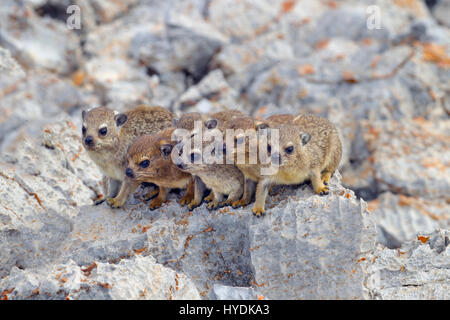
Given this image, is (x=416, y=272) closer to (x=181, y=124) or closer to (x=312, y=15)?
(x=181, y=124)

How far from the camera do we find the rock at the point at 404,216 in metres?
14.0

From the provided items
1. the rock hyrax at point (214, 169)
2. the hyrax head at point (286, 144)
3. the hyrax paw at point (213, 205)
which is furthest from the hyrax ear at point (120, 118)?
the hyrax head at point (286, 144)

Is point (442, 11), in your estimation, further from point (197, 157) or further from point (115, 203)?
point (115, 203)

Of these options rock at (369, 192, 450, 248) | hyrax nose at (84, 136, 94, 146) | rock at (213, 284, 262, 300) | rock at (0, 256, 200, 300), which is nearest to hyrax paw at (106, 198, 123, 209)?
hyrax nose at (84, 136, 94, 146)

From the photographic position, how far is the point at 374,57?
18828 mm

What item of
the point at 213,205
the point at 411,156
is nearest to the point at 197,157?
the point at 213,205

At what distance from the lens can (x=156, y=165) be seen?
8.81 meters

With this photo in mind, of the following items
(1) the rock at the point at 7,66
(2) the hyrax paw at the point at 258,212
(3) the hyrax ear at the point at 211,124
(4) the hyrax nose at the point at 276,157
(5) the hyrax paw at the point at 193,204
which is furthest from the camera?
(1) the rock at the point at 7,66

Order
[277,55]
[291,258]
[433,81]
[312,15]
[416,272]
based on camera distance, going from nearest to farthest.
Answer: [291,258], [416,272], [433,81], [277,55], [312,15]

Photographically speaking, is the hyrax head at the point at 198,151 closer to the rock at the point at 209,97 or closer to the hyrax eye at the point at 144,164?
the hyrax eye at the point at 144,164

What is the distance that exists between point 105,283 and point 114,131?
386 cm

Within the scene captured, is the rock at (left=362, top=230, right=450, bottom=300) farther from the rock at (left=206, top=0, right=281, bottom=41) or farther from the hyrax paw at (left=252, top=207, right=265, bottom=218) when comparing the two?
the rock at (left=206, top=0, right=281, bottom=41)
